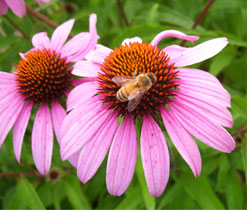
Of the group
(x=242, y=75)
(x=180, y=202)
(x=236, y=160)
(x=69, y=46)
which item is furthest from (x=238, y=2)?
(x=180, y=202)

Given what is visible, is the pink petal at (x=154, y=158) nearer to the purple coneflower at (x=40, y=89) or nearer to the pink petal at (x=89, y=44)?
the purple coneflower at (x=40, y=89)

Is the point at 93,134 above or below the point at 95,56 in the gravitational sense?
below

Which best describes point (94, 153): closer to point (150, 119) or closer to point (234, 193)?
point (150, 119)

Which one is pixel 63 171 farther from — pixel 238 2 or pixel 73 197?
pixel 238 2

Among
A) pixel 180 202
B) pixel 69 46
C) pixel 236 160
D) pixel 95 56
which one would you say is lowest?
pixel 180 202

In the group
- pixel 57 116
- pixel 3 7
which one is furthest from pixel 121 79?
pixel 3 7

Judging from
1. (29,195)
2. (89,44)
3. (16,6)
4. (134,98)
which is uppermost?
(16,6)
